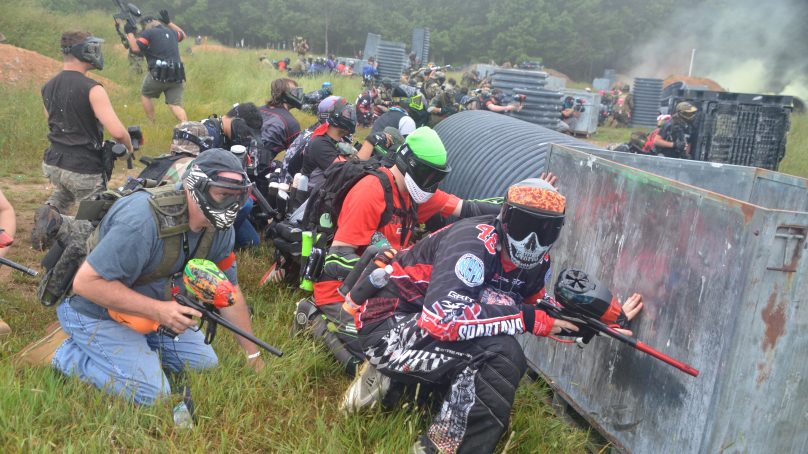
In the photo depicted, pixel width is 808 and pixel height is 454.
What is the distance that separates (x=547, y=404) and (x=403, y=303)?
1.13m

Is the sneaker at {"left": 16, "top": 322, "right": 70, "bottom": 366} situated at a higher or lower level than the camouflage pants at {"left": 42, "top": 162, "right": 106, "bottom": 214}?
lower

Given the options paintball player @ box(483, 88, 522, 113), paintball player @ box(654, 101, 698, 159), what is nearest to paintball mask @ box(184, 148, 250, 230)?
paintball player @ box(654, 101, 698, 159)

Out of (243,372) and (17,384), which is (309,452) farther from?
(17,384)

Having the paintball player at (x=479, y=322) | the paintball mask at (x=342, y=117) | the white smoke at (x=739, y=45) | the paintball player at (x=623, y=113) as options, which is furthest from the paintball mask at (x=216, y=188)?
the white smoke at (x=739, y=45)

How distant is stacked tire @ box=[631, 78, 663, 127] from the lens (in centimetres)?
2753

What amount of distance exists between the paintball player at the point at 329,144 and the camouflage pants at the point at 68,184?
1.74m

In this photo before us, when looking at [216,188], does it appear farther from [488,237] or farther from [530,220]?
[530,220]

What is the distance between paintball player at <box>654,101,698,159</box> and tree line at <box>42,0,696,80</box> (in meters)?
51.8

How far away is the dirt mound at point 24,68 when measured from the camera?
13.0 meters

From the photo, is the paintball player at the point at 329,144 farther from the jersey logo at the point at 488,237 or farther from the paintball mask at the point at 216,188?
the jersey logo at the point at 488,237

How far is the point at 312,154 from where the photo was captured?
20.2ft

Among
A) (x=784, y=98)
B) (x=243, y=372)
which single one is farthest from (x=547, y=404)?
(x=784, y=98)

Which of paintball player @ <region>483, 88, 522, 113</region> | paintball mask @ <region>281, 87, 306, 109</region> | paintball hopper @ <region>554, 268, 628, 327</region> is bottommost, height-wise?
paintball hopper @ <region>554, 268, 628, 327</region>

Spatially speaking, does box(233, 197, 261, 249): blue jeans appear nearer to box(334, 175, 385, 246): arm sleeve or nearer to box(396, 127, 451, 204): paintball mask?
box(334, 175, 385, 246): arm sleeve
